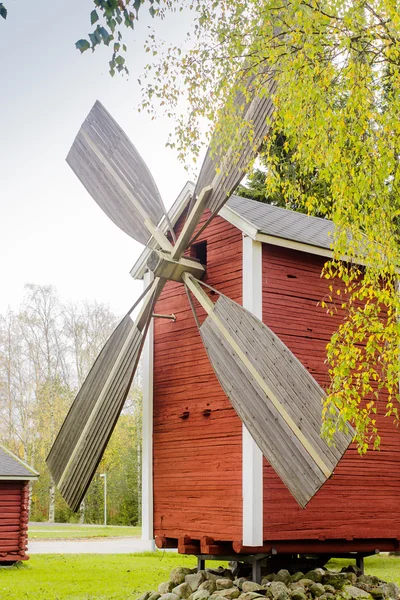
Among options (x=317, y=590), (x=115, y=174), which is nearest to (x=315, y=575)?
(x=317, y=590)

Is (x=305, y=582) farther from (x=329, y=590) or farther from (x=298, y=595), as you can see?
(x=298, y=595)

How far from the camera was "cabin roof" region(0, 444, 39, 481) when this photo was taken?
16.1 metres

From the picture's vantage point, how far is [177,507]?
37.6ft

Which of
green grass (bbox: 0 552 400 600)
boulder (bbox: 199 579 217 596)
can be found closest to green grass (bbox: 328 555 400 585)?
green grass (bbox: 0 552 400 600)

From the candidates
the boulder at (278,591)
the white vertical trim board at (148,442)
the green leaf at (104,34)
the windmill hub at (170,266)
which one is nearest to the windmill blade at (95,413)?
the windmill hub at (170,266)

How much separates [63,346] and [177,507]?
25.1 m

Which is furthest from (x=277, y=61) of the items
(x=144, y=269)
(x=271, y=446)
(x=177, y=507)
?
(x=177, y=507)

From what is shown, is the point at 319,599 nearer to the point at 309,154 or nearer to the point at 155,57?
the point at 309,154

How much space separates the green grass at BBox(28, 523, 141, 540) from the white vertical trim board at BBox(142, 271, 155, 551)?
14428 millimetres

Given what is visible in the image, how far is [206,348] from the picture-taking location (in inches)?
404

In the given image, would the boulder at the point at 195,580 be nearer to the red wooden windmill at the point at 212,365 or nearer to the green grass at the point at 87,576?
the red wooden windmill at the point at 212,365

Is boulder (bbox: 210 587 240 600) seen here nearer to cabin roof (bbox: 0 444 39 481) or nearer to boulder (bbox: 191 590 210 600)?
boulder (bbox: 191 590 210 600)

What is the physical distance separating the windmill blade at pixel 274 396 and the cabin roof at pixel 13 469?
25.1 ft

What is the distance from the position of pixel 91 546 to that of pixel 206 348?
13.3 metres
